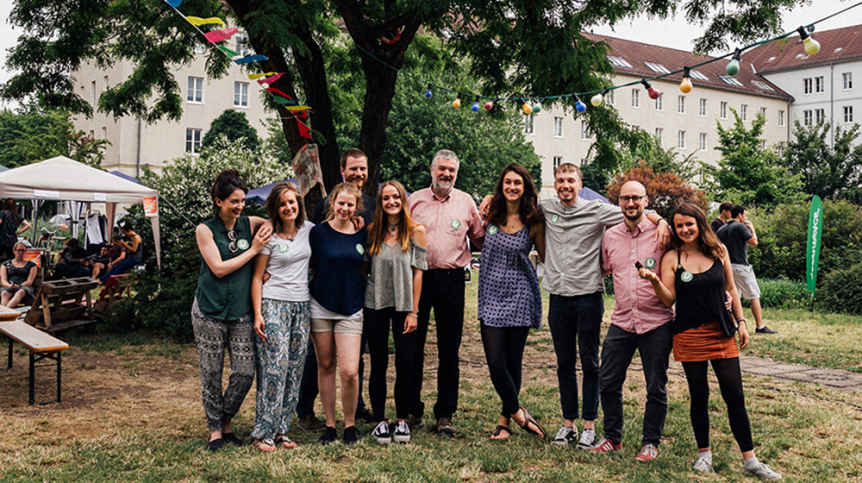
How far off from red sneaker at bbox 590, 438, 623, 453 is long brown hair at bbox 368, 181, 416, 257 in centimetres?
193

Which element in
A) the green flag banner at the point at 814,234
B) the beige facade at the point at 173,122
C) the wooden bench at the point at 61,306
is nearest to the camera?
the wooden bench at the point at 61,306

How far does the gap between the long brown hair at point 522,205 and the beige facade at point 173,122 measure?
37726 mm

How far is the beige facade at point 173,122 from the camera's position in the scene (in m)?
41.5

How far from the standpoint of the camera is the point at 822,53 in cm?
6062

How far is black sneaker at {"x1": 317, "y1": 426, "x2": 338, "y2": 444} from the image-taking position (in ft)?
15.9

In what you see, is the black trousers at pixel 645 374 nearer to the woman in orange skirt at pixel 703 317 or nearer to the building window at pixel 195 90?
the woman in orange skirt at pixel 703 317

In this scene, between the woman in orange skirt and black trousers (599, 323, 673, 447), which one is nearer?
the woman in orange skirt

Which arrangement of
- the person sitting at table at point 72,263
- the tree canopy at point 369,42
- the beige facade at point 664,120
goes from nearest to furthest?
the tree canopy at point 369,42, the person sitting at table at point 72,263, the beige facade at point 664,120

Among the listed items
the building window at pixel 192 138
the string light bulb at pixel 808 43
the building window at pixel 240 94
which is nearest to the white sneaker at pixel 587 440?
the string light bulb at pixel 808 43

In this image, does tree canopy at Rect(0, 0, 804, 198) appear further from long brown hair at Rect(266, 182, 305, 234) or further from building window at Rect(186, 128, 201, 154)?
building window at Rect(186, 128, 201, 154)

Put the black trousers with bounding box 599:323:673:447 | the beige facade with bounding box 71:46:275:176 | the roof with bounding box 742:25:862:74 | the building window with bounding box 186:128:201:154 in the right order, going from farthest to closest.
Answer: the roof with bounding box 742:25:862:74 < the building window with bounding box 186:128:201:154 < the beige facade with bounding box 71:46:275:176 < the black trousers with bounding box 599:323:673:447

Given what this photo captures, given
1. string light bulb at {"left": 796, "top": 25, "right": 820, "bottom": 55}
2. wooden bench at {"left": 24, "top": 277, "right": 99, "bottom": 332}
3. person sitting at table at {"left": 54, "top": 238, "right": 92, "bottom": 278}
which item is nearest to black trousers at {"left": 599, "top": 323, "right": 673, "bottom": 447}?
string light bulb at {"left": 796, "top": 25, "right": 820, "bottom": 55}

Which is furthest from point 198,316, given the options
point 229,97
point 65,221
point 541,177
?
point 541,177

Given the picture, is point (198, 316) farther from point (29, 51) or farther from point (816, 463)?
point (29, 51)
